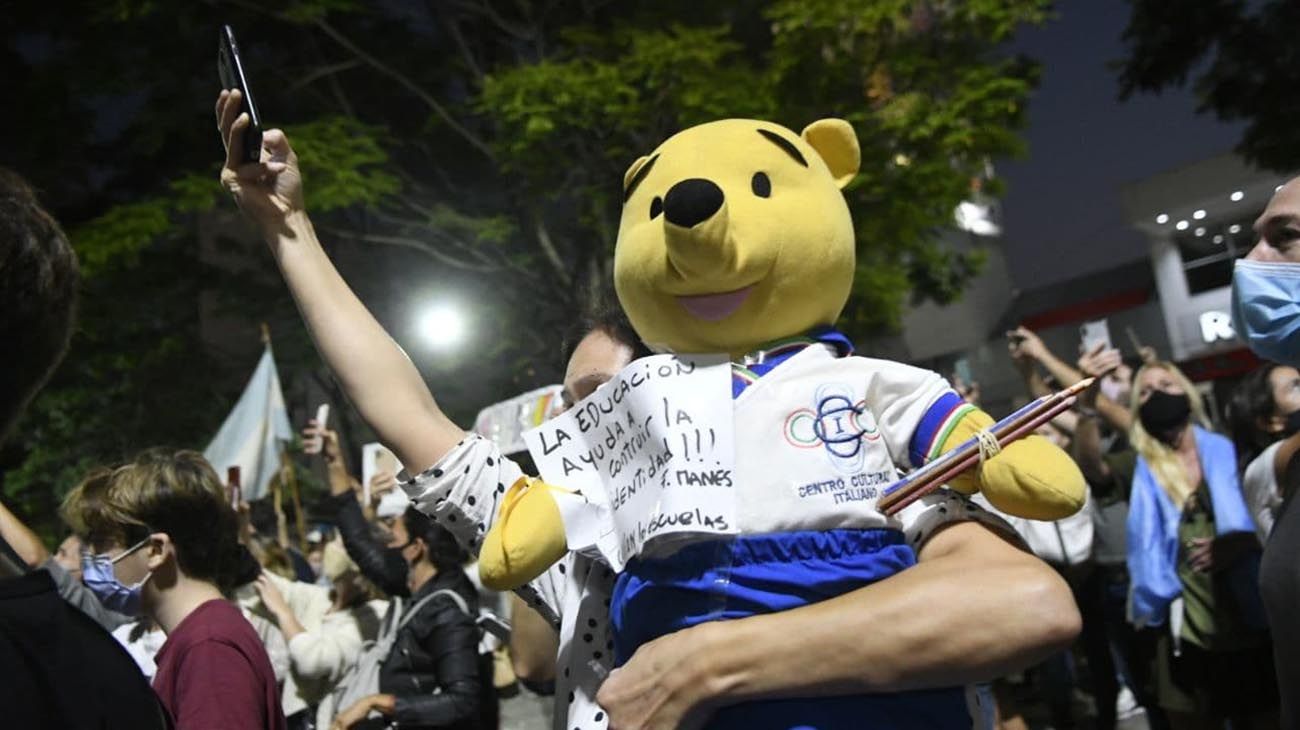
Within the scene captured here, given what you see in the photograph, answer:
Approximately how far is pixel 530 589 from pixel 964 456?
3.15 ft

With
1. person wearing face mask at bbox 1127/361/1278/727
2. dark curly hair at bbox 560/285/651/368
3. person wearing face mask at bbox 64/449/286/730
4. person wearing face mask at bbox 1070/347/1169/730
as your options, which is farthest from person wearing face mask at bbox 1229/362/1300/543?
person wearing face mask at bbox 64/449/286/730

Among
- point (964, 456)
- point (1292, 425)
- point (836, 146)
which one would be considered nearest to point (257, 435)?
point (1292, 425)

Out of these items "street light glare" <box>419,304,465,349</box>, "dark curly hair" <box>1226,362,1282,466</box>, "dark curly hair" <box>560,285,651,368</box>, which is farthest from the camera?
"street light glare" <box>419,304,465,349</box>

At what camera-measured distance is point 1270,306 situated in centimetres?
222

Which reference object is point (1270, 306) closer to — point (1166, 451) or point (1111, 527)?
point (1166, 451)

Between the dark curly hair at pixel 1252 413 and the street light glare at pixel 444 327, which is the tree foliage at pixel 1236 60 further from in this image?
the street light glare at pixel 444 327

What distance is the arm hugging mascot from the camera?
1.45m

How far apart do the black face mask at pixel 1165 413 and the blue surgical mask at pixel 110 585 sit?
168 inches

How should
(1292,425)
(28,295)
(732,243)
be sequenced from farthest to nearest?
(1292,425) → (732,243) → (28,295)

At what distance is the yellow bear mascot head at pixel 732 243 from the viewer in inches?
61.2

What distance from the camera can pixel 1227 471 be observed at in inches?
176

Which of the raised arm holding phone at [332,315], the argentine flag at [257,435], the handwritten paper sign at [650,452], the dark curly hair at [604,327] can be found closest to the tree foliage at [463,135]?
the argentine flag at [257,435]

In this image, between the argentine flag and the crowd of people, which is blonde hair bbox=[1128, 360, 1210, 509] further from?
the argentine flag

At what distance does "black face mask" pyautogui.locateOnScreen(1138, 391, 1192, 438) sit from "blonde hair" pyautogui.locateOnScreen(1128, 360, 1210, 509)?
0.18ft
